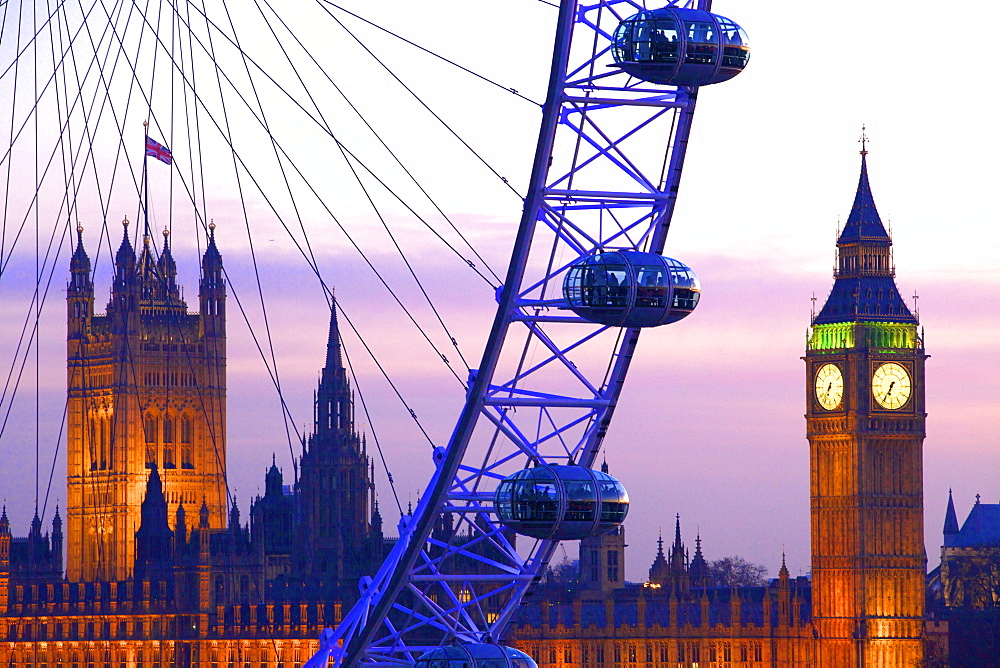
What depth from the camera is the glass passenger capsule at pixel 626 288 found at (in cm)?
5488

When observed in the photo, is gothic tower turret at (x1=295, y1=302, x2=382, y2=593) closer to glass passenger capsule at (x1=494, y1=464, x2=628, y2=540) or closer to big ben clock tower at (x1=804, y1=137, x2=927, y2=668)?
big ben clock tower at (x1=804, y1=137, x2=927, y2=668)

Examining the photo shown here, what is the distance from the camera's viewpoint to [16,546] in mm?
193875

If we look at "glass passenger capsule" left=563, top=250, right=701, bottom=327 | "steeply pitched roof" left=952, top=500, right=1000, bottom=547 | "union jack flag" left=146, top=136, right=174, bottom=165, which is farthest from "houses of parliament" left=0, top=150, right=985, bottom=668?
"glass passenger capsule" left=563, top=250, right=701, bottom=327

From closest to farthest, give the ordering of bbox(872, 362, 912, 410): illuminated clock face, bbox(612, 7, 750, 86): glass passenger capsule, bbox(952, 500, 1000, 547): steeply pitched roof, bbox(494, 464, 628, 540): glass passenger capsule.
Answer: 1. bbox(612, 7, 750, 86): glass passenger capsule
2. bbox(494, 464, 628, 540): glass passenger capsule
3. bbox(872, 362, 912, 410): illuminated clock face
4. bbox(952, 500, 1000, 547): steeply pitched roof

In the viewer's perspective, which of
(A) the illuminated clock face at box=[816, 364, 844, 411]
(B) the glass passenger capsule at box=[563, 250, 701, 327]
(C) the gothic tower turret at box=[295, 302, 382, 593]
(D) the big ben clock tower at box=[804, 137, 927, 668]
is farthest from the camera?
(C) the gothic tower turret at box=[295, 302, 382, 593]

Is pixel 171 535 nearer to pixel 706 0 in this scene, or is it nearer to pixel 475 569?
pixel 475 569

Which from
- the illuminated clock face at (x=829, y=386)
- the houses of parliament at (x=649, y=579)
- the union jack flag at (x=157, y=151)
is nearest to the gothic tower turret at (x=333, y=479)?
the houses of parliament at (x=649, y=579)

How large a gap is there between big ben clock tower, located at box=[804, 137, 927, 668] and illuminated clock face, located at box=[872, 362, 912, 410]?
0.05m

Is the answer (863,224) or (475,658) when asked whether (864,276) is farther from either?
(475,658)

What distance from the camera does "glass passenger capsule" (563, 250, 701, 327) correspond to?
54.9m

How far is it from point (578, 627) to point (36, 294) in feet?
358

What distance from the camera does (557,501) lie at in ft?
185

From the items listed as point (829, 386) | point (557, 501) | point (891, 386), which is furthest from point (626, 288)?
point (829, 386)

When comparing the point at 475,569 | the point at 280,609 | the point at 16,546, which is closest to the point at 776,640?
the point at 475,569
